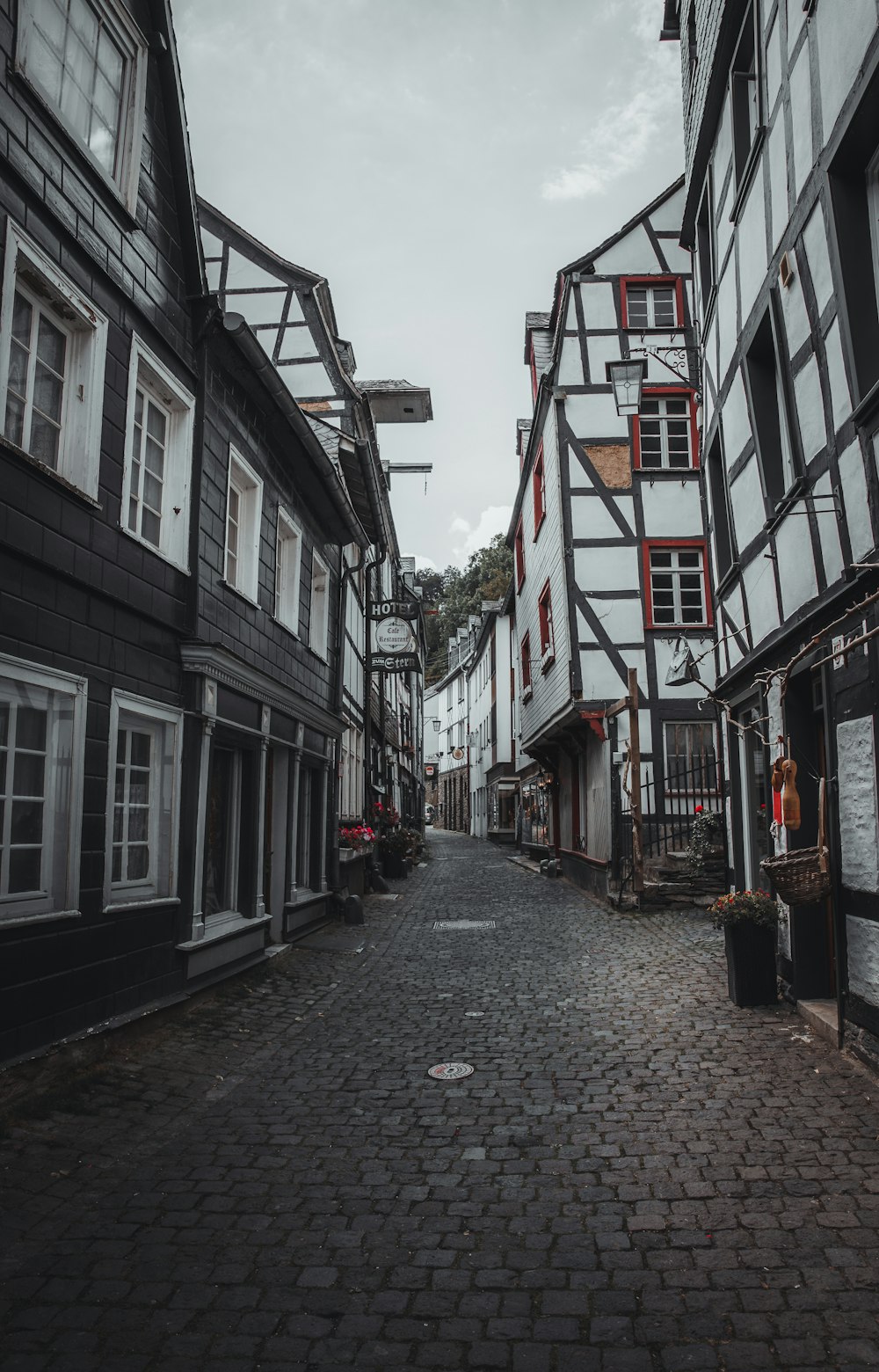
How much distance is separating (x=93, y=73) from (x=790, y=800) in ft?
22.0

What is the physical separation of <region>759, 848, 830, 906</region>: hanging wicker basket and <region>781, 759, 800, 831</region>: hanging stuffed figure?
261 mm

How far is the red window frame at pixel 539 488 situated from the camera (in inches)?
820

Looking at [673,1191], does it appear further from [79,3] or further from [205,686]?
[79,3]

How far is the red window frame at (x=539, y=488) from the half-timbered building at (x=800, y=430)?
1053cm

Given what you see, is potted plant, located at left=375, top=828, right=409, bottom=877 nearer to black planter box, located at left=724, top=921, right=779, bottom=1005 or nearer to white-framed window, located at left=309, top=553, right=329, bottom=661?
white-framed window, located at left=309, top=553, right=329, bottom=661

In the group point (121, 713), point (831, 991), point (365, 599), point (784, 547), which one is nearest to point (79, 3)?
point (121, 713)

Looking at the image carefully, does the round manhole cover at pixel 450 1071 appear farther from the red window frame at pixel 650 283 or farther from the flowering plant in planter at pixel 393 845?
the red window frame at pixel 650 283

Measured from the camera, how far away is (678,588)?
1802cm

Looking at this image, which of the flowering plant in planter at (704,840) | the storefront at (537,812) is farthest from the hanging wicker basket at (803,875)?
the storefront at (537,812)

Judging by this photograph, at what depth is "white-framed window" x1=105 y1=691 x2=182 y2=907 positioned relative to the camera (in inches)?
264

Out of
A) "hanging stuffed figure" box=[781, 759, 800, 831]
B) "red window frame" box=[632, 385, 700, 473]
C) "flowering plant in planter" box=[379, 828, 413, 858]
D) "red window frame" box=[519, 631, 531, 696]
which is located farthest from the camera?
"red window frame" box=[519, 631, 531, 696]

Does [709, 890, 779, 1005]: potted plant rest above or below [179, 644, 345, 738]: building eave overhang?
below

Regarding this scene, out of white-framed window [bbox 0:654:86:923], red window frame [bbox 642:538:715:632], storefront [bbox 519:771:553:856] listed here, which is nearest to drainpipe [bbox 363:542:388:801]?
red window frame [bbox 642:538:715:632]

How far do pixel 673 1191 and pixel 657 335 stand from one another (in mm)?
17112
